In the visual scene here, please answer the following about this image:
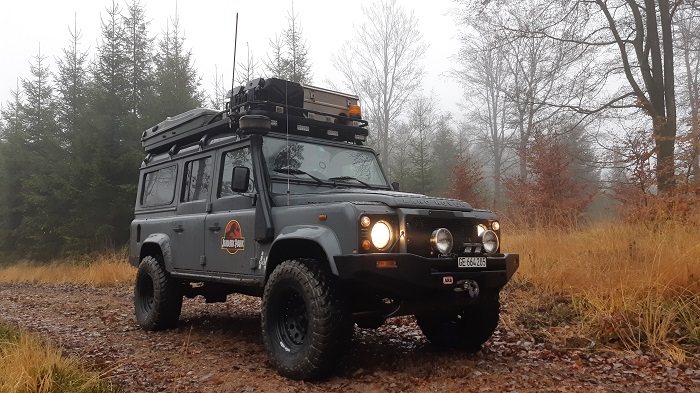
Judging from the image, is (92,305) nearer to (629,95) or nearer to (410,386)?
(410,386)

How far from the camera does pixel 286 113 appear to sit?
5.13 m

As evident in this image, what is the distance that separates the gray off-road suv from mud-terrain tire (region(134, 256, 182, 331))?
2 cm

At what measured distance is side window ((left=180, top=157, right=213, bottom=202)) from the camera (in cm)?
560

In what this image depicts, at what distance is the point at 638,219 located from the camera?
7812 mm

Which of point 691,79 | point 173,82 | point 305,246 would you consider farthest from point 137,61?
point 691,79

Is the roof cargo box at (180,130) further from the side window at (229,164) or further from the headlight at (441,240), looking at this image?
the headlight at (441,240)

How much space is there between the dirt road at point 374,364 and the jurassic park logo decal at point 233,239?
107 centimetres

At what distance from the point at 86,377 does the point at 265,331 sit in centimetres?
137

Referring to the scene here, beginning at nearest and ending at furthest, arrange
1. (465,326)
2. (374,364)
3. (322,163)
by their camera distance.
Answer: (374,364), (465,326), (322,163)

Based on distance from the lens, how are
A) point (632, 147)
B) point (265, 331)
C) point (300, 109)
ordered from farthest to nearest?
point (632, 147) < point (300, 109) < point (265, 331)

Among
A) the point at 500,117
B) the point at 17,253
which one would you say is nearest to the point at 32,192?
the point at 17,253

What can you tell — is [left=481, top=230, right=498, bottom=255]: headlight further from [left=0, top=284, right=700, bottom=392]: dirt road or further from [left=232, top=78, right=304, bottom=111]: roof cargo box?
[left=232, top=78, right=304, bottom=111]: roof cargo box

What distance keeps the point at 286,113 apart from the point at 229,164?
32.6 inches

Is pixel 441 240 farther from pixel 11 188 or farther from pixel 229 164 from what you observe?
pixel 11 188
